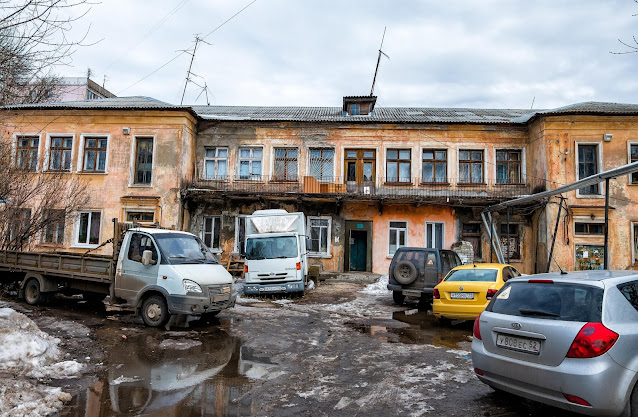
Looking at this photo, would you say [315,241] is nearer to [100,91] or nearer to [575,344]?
[575,344]

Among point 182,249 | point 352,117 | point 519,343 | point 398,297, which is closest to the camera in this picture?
point 519,343

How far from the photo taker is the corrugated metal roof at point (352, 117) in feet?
66.1

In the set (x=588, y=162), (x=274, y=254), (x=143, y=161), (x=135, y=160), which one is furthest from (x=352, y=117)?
(x=588, y=162)

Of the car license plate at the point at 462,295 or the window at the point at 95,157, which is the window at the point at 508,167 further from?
the window at the point at 95,157

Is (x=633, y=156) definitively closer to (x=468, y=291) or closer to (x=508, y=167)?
(x=508, y=167)

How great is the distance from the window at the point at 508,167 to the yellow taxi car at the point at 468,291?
39.9ft

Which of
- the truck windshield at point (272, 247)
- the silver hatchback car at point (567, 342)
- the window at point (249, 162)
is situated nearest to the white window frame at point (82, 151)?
the window at point (249, 162)

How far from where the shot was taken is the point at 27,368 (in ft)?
18.1

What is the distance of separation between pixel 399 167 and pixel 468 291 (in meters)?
12.7

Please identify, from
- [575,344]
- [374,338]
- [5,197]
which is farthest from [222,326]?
[5,197]

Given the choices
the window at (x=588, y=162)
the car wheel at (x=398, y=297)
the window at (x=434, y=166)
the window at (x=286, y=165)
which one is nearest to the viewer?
the car wheel at (x=398, y=297)

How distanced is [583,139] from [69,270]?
20.7 metres

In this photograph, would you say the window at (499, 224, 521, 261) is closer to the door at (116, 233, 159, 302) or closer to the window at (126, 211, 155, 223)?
the door at (116, 233, 159, 302)

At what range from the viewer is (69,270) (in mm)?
10188
